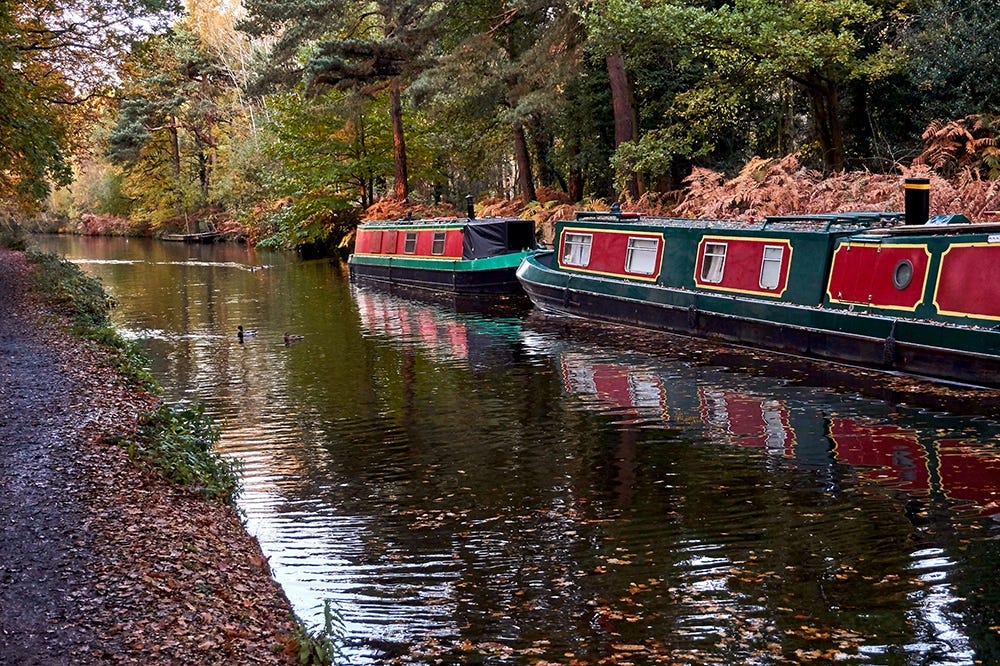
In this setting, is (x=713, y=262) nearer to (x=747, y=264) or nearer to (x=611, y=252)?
(x=747, y=264)

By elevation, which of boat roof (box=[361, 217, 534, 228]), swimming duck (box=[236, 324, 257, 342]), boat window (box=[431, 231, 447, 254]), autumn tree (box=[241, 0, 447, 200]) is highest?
autumn tree (box=[241, 0, 447, 200])

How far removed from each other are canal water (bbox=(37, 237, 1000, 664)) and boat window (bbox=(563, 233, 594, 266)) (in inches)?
161

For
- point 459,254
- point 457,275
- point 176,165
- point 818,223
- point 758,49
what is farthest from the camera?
point 176,165

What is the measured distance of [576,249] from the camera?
20.9 meters

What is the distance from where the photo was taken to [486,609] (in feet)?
20.1

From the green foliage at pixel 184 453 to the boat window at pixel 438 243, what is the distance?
711 inches

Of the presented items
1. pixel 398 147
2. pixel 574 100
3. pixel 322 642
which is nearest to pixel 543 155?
pixel 398 147

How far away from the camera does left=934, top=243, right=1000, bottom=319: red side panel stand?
12195 mm

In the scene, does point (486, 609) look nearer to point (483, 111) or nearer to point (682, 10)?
point (682, 10)

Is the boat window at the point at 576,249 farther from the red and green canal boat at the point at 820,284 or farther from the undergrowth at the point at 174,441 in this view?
the undergrowth at the point at 174,441

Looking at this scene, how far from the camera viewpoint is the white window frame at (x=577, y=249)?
20516mm

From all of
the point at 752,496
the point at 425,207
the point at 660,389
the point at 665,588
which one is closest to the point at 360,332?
the point at 660,389

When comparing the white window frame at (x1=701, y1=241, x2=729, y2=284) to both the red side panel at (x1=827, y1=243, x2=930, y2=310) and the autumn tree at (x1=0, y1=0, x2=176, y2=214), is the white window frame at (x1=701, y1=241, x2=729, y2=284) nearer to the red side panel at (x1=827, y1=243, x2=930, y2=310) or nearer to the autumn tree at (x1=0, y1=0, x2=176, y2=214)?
the red side panel at (x1=827, y1=243, x2=930, y2=310)

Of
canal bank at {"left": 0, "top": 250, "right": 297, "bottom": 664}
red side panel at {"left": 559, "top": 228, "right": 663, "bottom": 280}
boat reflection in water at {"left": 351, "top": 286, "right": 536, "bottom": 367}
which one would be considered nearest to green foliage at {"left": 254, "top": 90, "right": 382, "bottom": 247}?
boat reflection in water at {"left": 351, "top": 286, "right": 536, "bottom": 367}
